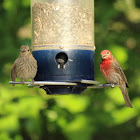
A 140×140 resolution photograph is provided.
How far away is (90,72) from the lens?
316 inches

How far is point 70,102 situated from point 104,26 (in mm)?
1869

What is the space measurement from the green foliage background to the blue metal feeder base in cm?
174

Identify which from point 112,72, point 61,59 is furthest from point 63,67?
point 112,72

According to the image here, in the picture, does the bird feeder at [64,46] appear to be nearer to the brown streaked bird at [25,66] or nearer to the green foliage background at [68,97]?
the brown streaked bird at [25,66]

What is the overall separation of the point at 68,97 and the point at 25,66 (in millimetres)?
2388

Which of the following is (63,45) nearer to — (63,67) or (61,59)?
(61,59)

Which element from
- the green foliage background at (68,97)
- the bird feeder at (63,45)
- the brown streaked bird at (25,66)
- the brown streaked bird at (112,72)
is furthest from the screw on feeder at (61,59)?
the green foliage background at (68,97)

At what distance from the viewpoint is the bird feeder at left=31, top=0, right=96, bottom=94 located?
775 centimetres

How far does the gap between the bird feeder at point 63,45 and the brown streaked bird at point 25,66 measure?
162mm

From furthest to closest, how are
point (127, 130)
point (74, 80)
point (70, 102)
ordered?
point (127, 130) → point (70, 102) → point (74, 80)

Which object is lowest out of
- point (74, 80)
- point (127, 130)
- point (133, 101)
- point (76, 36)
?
point (127, 130)

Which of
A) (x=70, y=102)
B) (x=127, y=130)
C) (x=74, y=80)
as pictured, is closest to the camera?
(x=74, y=80)

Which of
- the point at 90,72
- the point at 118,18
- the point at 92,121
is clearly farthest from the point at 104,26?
the point at 90,72

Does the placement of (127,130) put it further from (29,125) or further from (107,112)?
(29,125)
